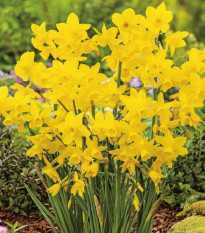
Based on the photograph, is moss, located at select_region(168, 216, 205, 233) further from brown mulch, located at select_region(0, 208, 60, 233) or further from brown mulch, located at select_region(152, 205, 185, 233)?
brown mulch, located at select_region(0, 208, 60, 233)

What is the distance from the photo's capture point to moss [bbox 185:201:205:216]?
3.08m

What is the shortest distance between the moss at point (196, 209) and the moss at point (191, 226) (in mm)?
177

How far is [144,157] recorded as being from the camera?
6.66 feet

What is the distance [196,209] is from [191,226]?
0.30 meters

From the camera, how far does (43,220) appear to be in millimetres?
3252

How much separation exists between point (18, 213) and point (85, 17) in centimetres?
453

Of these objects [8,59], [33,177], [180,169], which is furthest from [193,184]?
[8,59]

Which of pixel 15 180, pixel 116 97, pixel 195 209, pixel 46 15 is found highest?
pixel 116 97

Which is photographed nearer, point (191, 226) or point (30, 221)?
point (191, 226)

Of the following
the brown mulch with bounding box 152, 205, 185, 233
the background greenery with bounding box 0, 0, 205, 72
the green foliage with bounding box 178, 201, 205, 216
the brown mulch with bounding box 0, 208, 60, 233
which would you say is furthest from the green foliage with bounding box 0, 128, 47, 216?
the background greenery with bounding box 0, 0, 205, 72

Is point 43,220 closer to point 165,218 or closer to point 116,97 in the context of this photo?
point 165,218

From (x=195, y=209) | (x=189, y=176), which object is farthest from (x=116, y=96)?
(x=189, y=176)

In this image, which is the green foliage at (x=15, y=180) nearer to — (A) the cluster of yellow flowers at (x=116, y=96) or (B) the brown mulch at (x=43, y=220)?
(B) the brown mulch at (x=43, y=220)

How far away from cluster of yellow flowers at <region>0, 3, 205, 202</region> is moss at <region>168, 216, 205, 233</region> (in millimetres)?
675
